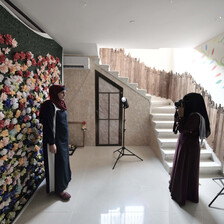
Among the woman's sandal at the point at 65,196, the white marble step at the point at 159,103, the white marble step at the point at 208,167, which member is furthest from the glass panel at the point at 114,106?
the woman's sandal at the point at 65,196

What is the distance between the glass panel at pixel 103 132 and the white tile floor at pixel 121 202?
1.08 m

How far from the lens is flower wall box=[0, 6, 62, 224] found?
145cm

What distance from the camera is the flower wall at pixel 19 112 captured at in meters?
1.45

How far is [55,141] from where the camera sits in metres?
1.96

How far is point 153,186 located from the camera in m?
2.33

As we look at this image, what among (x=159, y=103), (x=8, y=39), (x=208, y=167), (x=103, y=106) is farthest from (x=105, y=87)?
(x=208, y=167)

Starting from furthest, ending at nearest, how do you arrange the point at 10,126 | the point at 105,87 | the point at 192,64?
the point at 105,87, the point at 192,64, the point at 10,126

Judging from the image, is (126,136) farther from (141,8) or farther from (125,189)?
(141,8)

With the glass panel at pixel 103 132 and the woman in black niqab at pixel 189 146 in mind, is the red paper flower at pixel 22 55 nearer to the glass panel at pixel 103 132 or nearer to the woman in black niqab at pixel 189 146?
the woman in black niqab at pixel 189 146

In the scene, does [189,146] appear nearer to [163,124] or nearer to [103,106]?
[163,124]

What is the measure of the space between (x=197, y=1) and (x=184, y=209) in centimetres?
230

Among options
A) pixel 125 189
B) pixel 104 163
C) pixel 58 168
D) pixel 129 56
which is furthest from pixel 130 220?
pixel 129 56

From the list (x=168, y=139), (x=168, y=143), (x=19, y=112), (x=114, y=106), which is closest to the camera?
(x=19, y=112)

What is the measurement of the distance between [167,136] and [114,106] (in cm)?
139
